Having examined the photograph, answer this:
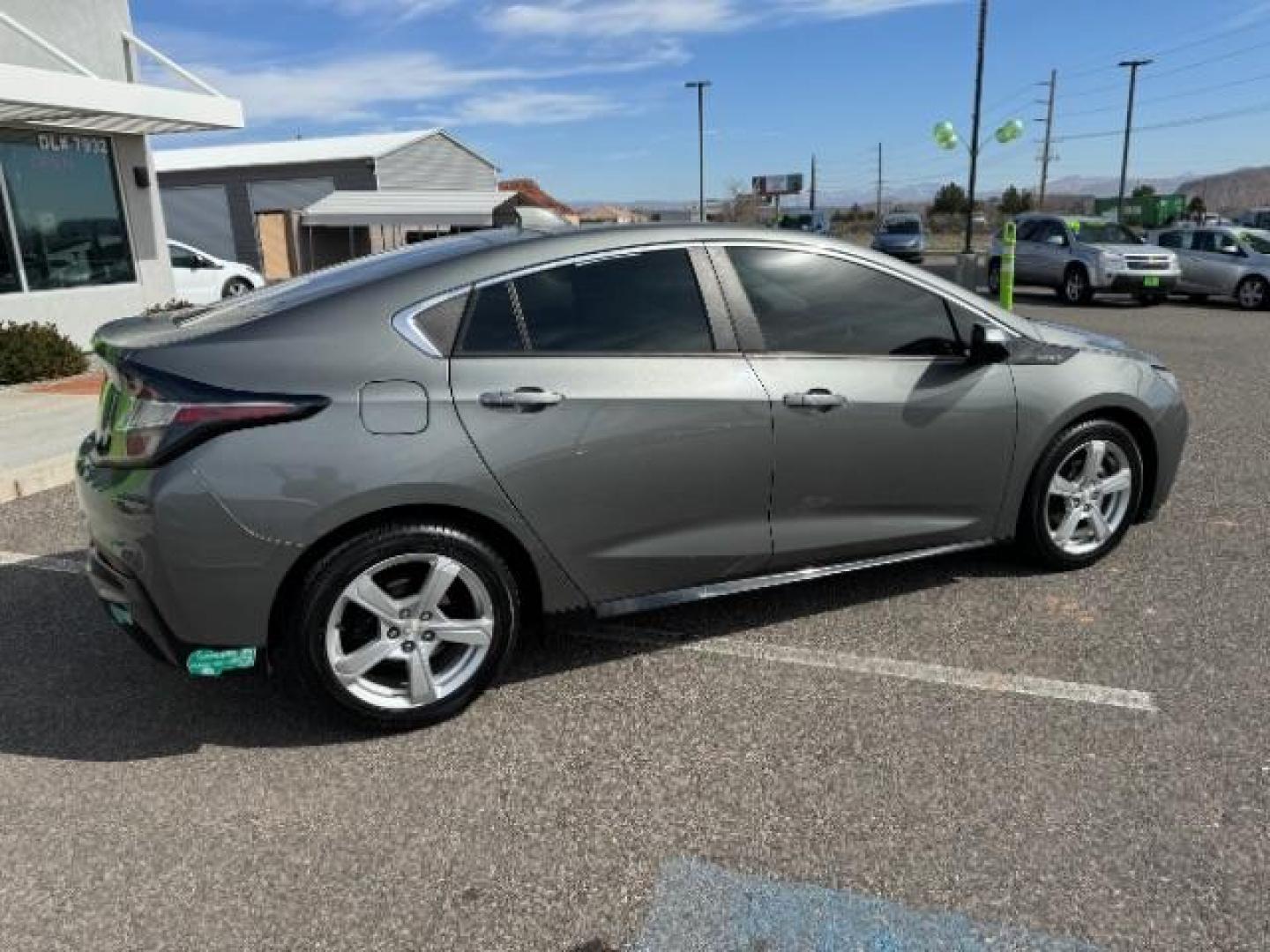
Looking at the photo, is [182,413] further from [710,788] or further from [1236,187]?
[1236,187]

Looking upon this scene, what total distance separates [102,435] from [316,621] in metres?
0.95

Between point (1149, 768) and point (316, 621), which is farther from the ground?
point (316, 621)

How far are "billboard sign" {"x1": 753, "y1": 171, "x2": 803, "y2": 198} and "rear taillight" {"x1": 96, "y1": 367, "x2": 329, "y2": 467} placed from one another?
8222cm

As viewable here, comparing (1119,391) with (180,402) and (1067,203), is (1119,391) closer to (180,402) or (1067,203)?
(180,402)

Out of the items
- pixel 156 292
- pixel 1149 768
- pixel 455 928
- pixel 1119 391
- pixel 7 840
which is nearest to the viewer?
pixel 455 928

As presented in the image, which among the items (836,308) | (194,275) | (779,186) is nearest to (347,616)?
(836,308)

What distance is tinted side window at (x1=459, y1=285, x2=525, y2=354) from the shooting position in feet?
10.2

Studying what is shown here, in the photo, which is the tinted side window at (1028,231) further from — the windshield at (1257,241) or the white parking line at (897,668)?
the white parking line at (897,668)

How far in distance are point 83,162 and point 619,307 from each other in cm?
1174

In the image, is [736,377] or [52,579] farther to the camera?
[52,579]

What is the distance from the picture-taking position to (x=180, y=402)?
9.18 ft

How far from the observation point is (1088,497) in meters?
4.21

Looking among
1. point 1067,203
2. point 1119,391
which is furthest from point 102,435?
point 1067,203

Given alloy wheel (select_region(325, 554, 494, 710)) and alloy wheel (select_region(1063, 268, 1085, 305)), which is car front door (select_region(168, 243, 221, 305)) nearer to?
alloy wheel (select_region(1063, 268, 1085, 305))
